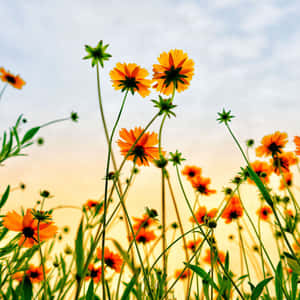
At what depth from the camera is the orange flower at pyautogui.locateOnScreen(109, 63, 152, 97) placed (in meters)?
0.65

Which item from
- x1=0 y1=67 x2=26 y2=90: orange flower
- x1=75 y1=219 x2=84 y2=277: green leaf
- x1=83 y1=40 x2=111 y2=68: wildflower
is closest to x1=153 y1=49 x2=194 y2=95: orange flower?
x1=83 y1=40 x2=111 y2=68: wildflower

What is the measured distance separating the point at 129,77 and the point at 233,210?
0.87 meters

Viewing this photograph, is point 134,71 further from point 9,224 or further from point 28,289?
point 28,289

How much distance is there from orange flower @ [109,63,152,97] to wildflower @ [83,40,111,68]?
7cm

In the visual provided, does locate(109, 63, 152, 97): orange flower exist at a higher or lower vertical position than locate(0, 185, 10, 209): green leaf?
higher

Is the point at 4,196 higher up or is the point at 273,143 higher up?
the point at 273,143

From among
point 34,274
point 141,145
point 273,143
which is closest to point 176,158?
point 141,145

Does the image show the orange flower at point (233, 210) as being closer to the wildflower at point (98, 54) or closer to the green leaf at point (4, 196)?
the wildflower at point (98, 54)

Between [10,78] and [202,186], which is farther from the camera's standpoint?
[10,78]

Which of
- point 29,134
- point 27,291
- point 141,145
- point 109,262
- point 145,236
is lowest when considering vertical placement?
point 27,291

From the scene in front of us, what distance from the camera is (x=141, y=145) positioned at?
68 centimetres

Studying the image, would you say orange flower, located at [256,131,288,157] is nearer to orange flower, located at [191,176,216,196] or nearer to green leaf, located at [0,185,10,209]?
orange flower, located at [191,176,216,196]

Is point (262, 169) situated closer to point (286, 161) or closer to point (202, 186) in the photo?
point (286, 161)

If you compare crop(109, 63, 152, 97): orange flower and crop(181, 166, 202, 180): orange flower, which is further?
crop(181, 166, 202, 180): orange flower
